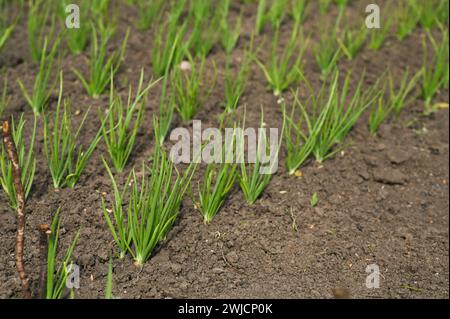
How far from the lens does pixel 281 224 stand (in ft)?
7.73

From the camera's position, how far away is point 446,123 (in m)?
3.09

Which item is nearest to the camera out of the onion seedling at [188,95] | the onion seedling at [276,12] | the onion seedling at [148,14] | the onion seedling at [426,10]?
the onion seedling at [188,95]

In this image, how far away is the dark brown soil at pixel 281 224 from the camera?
2.11 metres

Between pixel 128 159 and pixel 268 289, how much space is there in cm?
84

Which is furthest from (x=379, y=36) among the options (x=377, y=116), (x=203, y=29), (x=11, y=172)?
(x=11, y=172)

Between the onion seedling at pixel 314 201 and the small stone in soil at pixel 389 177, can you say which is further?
the small stone in soil at pixel 389 177

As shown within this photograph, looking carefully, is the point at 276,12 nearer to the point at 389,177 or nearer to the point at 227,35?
the point at 227,35

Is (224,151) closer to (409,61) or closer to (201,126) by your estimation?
(201,126)

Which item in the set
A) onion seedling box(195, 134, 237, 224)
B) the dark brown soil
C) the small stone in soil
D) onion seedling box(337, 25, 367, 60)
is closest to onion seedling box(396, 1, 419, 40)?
onion seedling box(337, 25, 367, 60)

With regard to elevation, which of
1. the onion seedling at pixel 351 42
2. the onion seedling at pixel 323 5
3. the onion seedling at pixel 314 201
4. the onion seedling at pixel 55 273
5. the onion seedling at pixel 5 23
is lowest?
the onion seedling at pixel 55 273

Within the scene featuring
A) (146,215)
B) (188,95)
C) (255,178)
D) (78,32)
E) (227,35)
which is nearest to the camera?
(146,215)

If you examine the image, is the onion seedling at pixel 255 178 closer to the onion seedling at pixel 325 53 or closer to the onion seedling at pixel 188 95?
the onion seedling at pixel 188 95

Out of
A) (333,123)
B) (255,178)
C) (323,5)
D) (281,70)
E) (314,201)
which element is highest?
(323,5)

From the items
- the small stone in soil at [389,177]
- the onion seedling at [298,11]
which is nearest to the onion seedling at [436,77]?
the small stone in soil at [389,177]
